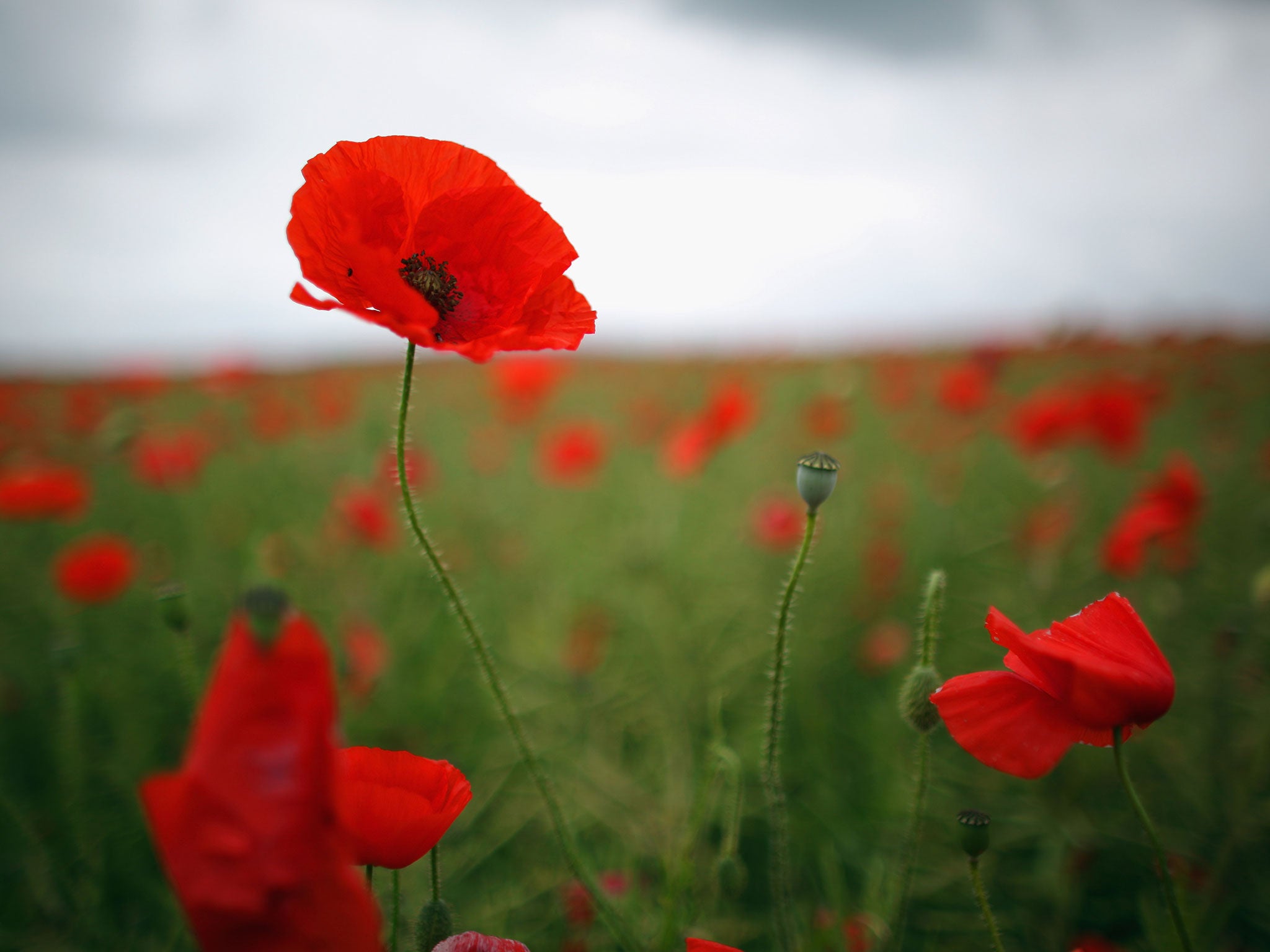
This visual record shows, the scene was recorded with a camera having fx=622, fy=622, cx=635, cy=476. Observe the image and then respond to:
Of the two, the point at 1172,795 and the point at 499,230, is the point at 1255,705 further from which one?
the point at 499,230

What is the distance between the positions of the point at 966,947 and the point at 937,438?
2574 millimetres

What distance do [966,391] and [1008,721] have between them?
2477mm

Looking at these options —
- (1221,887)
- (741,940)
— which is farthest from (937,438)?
(741,940)

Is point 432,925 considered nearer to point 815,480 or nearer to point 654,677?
point 815,480

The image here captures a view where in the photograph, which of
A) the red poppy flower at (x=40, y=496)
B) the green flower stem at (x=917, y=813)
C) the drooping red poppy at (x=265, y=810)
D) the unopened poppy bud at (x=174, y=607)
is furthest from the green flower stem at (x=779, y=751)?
the red poppy flower at (x=40, y=496)

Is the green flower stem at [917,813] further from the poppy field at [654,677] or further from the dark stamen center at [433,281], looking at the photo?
the dark stamen center at [433,281]

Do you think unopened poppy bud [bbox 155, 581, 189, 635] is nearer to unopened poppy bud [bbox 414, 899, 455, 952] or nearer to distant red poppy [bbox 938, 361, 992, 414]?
unopened poppy bud [bbox 414, 899, 455, 952]

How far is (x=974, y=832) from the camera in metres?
0.61

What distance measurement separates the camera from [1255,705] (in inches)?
62.4

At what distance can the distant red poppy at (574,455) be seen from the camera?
105 inches

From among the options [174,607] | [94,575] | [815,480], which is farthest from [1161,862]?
[94,575]

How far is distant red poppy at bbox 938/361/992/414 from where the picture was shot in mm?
2699

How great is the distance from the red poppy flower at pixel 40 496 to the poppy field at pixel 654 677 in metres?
0.01

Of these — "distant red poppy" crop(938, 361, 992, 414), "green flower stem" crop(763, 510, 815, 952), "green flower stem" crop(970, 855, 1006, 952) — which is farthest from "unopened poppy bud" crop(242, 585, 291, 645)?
"distant red poppy" crop(938, 361, 992, 414)
